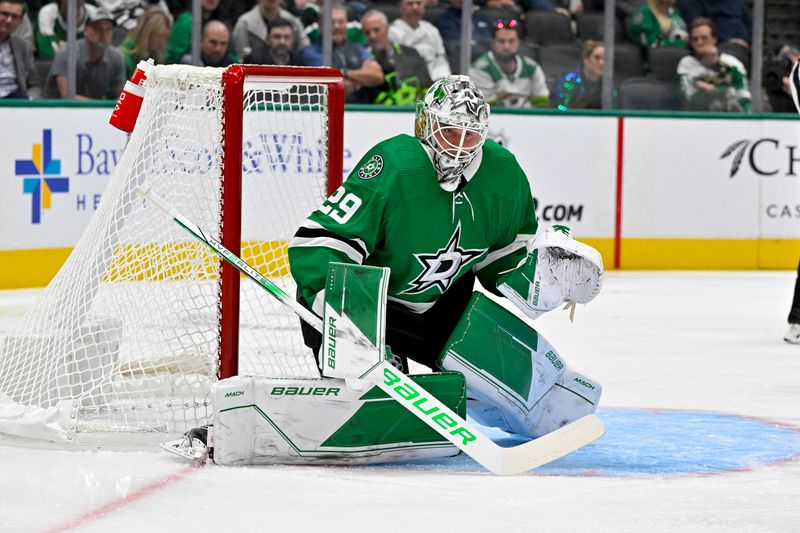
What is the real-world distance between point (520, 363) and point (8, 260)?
11.4 ft

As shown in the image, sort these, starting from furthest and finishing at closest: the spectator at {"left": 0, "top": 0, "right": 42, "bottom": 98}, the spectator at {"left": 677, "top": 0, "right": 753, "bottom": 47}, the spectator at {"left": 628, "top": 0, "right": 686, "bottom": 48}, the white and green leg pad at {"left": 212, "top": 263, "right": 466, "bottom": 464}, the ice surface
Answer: the spectator at {"left": 677, "top": 0, "right": 753, "bottom": 47} < the spectator at {"left": 628, "top": 0, "right": 686, "bottom": 48} < the spectator at {"left": 0, "top": 0, "right": 42, "bottom": 98} < the white and green leg pad at {"left": 212, "top": 263, "right": 466, "bottom": 464} < the ice surface

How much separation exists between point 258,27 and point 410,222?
13.4ft

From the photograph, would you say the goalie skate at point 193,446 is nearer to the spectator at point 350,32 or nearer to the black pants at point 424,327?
the black pants at point 424,327

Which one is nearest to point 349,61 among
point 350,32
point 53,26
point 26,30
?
point 350,32

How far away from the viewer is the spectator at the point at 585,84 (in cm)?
743

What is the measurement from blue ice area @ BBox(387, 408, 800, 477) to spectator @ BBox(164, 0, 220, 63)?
12.0 feet

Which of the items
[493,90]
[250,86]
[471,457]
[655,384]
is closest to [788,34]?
[493,90]

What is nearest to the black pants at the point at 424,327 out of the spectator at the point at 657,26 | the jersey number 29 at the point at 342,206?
the jersey number 29 at the point at 342,206

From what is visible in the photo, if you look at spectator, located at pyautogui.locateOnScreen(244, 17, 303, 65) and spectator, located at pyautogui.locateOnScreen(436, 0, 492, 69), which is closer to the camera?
spectator, located at pyautogui.locateOnScreen(244, 17, 303, 65)

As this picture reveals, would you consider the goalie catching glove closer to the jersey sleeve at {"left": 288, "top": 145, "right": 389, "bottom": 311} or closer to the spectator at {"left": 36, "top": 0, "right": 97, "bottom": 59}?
the jersey sleeve at {"left": 288, "top": 145, "right": 389, "bottom": 311}

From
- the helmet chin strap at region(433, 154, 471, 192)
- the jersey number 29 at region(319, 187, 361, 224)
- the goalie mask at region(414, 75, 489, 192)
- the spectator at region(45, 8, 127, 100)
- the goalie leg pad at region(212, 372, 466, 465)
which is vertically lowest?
the goalie leg pad at region(212, 372, 466, 465)

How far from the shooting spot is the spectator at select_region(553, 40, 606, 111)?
7.43 meters

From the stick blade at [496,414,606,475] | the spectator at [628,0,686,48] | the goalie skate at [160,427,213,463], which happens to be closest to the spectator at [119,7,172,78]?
the spectator at [628,0,686,48]

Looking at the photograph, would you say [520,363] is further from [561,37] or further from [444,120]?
[561,37]
